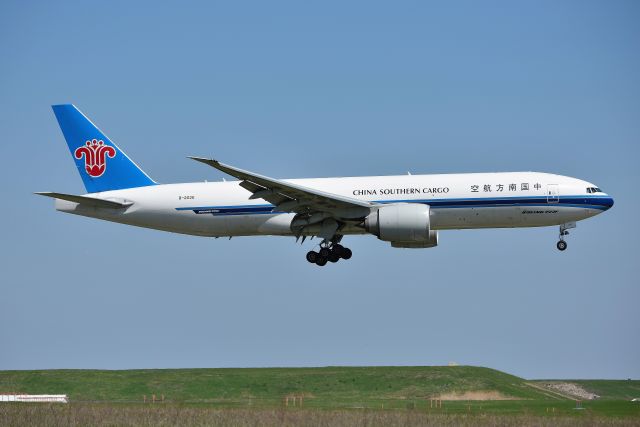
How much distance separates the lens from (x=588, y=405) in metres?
40.2

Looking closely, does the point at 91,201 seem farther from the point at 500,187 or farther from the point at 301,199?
the point at 500,187

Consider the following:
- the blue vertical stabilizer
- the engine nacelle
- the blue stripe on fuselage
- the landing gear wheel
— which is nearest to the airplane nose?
the blue stripe on fuselage

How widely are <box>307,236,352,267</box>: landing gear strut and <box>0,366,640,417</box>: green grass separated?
5.83 m

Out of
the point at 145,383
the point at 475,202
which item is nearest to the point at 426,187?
the point at 475,202

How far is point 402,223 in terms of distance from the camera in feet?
140

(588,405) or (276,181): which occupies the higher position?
(276,181)

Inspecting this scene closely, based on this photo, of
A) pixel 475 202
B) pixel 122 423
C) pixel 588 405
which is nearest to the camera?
pixel 122 423

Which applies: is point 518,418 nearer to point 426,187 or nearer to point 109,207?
point 426,187

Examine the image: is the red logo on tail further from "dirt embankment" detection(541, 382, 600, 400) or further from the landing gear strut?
"dirt embankment" detection(541, 382, 600, 400)

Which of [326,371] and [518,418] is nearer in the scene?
[518,418]

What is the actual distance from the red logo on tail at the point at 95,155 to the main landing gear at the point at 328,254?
37.0 ft

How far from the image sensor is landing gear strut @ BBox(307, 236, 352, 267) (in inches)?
1818

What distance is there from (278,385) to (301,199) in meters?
9.28

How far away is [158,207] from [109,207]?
95.1 inches
